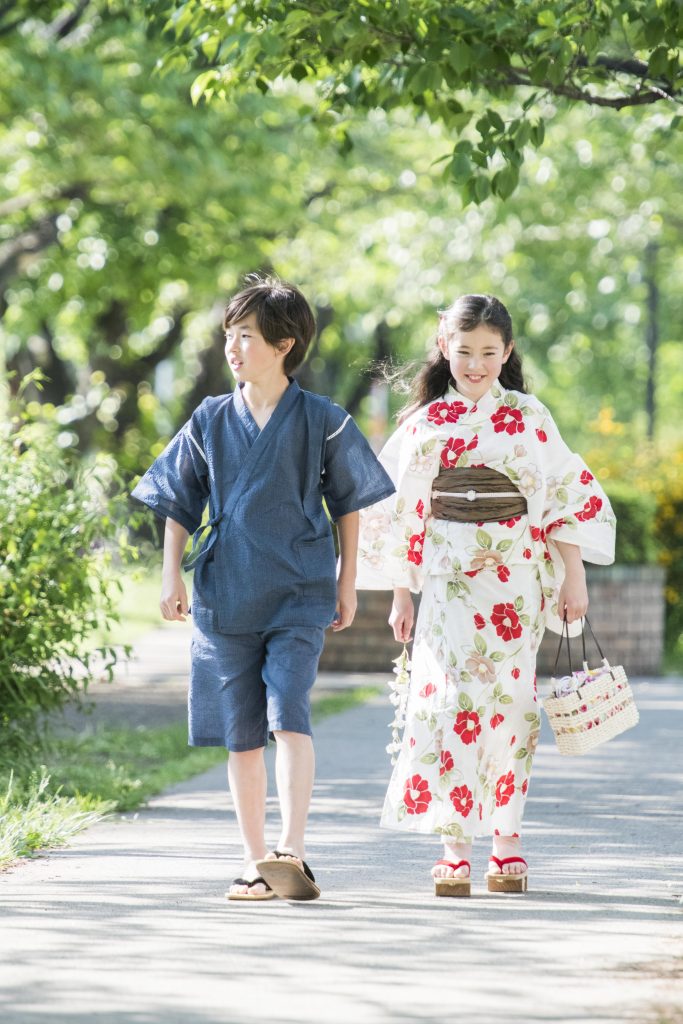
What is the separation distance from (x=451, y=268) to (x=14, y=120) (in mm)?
5922

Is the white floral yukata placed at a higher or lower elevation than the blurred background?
lower

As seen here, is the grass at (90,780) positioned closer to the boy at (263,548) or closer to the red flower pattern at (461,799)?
the boy at (263,548)

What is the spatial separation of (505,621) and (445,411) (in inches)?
26.6

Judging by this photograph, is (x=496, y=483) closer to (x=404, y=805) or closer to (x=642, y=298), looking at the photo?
(x=404, y=805)

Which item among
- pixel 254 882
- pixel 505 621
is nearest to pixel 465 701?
pixel 505 621

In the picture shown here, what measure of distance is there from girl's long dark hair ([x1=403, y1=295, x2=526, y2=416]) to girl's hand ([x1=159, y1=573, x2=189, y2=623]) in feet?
3.10

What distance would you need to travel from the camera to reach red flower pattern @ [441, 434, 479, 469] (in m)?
5.02

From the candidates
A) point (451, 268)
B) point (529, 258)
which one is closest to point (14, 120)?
point (451, 268)

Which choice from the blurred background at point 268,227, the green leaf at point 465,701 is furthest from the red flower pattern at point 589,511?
the green leaf at point 465,701

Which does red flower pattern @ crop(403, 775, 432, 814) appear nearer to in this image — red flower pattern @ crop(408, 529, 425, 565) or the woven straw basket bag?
the woven straw basket bag

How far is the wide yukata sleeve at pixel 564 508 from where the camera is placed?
5.06m

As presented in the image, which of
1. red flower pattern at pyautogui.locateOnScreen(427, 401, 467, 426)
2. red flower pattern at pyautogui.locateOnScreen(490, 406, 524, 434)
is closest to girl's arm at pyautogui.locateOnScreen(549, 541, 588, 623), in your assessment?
red flower pattern at pyautogui.locateOnScreen(490, 406, 524, 434)

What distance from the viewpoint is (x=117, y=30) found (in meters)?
13.0

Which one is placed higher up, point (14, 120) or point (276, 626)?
point (14, 120)
